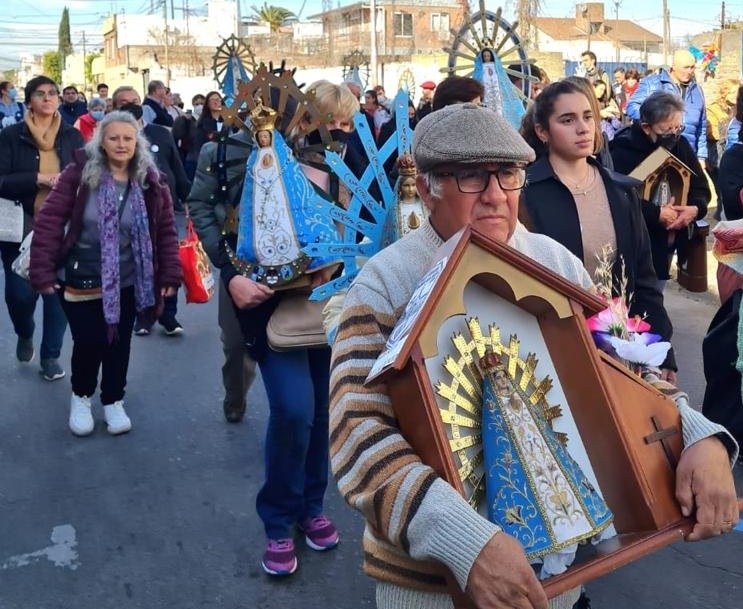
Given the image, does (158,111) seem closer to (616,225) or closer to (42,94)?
(42,94)

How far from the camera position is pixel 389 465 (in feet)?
5.46

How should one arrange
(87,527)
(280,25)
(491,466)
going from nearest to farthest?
(491,466) < (87,527) < (280,25)

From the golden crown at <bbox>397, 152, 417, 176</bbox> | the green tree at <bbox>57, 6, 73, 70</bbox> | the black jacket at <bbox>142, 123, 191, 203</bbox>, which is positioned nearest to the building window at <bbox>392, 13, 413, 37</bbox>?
the green tree at <bbox>57, 6, 73, 70</bbox>

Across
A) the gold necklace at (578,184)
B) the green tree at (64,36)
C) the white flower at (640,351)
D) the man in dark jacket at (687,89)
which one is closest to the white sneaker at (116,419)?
the gold necklace at (578,184)

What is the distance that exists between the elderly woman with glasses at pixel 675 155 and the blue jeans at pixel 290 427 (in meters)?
2.42

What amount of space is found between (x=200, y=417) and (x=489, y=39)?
2730 mm

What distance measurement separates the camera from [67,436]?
205 inches

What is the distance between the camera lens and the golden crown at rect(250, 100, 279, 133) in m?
3.35

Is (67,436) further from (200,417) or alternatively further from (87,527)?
(87,527)

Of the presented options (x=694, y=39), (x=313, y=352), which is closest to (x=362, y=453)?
(x=313, y=352)

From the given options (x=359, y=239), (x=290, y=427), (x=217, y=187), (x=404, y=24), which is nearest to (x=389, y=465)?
(x=359, y=239)

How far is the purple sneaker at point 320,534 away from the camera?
3.80 meters

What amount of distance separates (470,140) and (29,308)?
5289 millimetres

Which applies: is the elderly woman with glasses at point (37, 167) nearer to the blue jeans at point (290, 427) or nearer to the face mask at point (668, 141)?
the blue jeans at point (290, 427)
